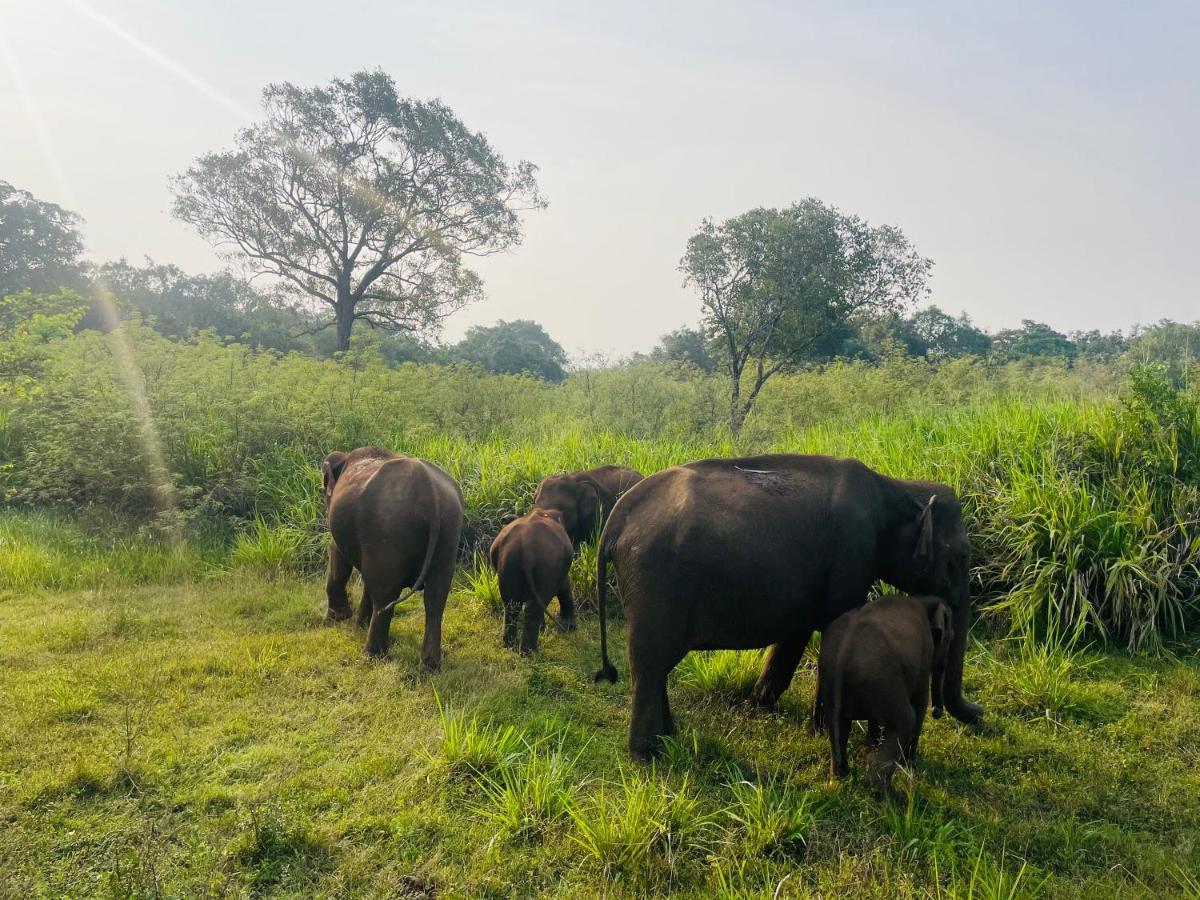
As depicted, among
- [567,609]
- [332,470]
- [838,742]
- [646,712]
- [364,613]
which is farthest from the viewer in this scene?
[332,470]

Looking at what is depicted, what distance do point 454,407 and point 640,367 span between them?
4.60 meters

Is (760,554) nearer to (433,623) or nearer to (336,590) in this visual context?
(433,623)

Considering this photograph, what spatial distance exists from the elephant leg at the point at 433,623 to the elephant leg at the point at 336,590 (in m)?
1.37

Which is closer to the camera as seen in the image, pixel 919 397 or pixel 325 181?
pixel 919 397

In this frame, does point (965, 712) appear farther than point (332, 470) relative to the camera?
No

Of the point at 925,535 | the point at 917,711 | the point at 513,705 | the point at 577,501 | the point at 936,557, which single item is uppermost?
the point at 925,535

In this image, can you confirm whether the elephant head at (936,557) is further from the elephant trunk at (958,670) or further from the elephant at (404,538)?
the elephant at (404,538)

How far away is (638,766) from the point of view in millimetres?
3924

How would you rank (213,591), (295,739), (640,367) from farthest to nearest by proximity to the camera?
1. (640,367)
2. (213,591)
3. (295,739)

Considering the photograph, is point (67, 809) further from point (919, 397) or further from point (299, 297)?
point (299, 297)

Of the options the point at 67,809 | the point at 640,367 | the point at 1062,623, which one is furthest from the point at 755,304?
the point at 67,809

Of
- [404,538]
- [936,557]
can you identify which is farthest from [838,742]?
[404,538]

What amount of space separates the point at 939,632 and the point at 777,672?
41.6 inches

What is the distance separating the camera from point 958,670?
4.29 meters
